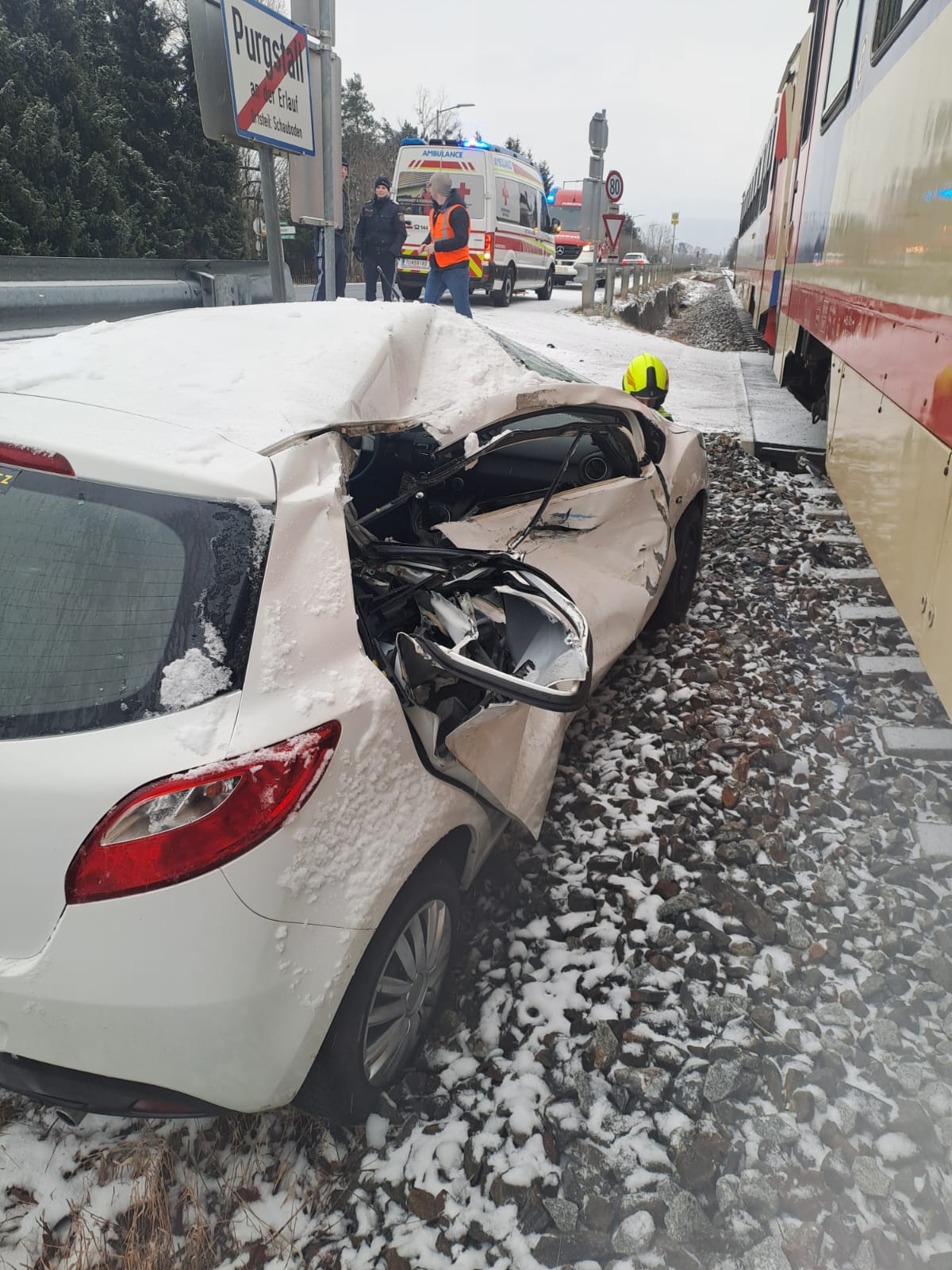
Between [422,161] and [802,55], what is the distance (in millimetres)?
9550

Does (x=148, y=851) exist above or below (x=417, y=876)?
above

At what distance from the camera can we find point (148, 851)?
1513 millimetres

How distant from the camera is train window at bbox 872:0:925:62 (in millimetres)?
3613

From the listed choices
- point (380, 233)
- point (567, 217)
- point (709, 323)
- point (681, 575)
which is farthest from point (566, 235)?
point (681, 575)

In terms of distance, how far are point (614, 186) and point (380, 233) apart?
6752 millimetres

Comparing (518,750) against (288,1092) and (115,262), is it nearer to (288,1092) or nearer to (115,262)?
(288,1092)

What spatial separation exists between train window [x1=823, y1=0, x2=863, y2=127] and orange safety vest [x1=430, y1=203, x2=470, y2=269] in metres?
5.69

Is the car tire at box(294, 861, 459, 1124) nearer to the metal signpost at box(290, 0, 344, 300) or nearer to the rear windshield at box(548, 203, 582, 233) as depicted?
the metal signpost at box(290, 0, 344, 300)

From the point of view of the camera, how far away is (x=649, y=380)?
565cm

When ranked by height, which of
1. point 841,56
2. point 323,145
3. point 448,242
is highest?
point 841,56

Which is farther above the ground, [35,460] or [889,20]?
[889,20]

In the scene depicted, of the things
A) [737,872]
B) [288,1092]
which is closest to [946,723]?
[737,872]

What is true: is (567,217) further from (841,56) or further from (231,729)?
(231,729)

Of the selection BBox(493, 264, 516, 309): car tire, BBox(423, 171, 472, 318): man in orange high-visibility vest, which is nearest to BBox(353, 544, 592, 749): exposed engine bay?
BBox(423, 171, 472, 318): man in orange high-visibility vest
